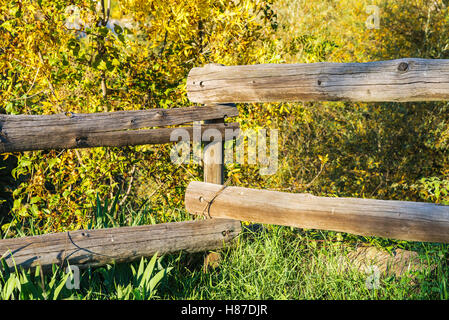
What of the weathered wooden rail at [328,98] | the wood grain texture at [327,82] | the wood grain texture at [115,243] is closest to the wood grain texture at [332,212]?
the weathered wooden rail at [328,98]

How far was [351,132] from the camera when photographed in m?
7.73

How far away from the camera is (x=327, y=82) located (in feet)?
10.2

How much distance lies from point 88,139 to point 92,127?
0.28ft

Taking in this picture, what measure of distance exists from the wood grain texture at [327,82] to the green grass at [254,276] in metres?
1.13

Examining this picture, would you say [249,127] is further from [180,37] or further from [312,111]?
[312,111]

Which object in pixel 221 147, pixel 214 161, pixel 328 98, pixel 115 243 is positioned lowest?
pixel 115 243

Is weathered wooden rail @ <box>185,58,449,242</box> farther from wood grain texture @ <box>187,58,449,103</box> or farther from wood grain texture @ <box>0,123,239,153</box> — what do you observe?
wood grain texture @ <box>0,123,239,153</box>

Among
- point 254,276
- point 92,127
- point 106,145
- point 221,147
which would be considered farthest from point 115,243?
point 221,147

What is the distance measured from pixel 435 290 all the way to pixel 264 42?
3061 mm

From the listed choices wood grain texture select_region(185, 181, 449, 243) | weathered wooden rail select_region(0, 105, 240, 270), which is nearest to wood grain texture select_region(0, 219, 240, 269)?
weathered wooden rail select_region(0, 105, 240, 270)

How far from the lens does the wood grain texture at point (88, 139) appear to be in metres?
2.94

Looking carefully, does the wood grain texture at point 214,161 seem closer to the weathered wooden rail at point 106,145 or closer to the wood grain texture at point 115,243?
A: the weathered wooden rail at point 106,145

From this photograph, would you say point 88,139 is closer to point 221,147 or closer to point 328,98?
point 221,147
